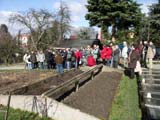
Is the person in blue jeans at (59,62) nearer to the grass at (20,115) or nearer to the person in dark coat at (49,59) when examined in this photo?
the person in dark coat at (49,59)

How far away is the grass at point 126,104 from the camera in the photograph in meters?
15.3

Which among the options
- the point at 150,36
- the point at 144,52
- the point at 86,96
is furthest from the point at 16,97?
the point at 150,36

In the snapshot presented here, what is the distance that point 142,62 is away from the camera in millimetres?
31797

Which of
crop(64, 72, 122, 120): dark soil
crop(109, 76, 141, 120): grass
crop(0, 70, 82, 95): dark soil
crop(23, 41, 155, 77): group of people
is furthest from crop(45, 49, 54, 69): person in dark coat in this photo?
crop(109, 76, 141, 120): grass

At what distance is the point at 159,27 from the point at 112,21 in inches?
229

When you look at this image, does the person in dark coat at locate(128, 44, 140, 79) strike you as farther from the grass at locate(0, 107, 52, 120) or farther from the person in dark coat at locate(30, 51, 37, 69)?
the grass at locate(0, 107, 52, 120)

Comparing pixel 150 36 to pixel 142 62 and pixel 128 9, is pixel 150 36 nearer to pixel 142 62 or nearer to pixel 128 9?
pixel 128 9

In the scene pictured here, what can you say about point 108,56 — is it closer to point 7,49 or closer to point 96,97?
point 96,97

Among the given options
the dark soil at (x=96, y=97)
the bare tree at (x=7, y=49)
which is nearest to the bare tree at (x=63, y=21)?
the bare tree at (x=7, y=49)

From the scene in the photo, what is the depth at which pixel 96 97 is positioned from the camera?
58.7 feet

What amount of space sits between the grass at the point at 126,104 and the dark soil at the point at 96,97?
0.23 m

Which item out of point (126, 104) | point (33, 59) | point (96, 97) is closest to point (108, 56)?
point (33, 59)

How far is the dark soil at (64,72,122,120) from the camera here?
15267 millimetres

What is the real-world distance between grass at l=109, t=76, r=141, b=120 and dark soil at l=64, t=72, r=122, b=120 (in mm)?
235
